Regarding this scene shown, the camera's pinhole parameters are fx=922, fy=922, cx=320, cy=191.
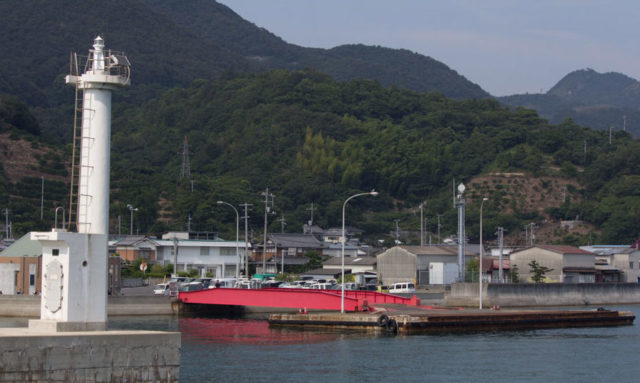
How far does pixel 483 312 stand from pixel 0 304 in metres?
29.0

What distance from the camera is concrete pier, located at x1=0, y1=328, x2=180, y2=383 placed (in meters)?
22.8

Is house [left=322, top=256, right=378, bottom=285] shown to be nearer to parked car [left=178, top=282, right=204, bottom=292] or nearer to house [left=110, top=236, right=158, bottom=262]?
house [left=110, top=236, right=158, bottom=262]

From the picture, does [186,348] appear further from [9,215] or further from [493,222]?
[493,222]

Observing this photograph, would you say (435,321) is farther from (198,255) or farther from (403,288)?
(198,255)

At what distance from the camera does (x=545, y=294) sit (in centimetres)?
7488

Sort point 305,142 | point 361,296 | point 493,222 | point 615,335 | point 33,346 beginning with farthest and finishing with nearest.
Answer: point 305,142
point 493,222
point 361,296
point 615,335
point 33,346

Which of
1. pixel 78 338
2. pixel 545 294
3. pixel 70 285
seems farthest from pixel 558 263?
pixel 78 338

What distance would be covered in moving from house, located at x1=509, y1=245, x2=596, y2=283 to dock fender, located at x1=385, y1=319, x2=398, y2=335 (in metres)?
40.1

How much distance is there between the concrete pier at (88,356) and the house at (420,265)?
203 ft

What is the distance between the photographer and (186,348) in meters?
42.0

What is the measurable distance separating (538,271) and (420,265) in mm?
10762

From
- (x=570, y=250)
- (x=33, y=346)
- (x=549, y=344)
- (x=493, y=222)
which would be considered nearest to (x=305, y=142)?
(x=493, y=222)

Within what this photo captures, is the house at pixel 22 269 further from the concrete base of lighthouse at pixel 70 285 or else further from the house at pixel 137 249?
the concrete base of lighthouse at pixel 70 285

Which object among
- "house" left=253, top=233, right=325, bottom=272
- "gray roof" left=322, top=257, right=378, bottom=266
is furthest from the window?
"gray roof" left=322, top=257, right=378, bottom=266
